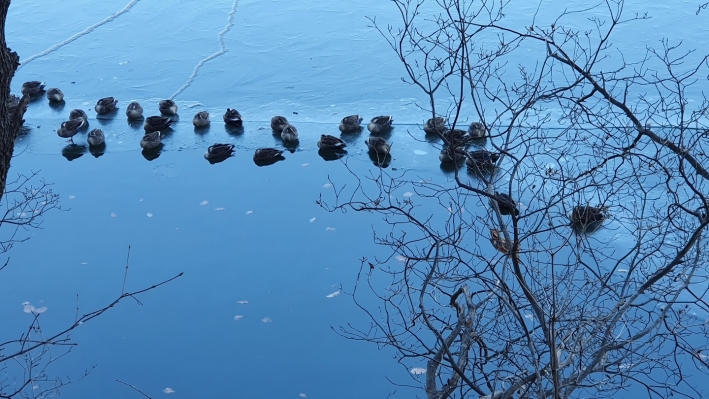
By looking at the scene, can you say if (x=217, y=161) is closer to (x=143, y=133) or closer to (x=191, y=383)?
(x=143, y=133)

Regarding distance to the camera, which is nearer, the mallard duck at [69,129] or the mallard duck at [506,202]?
the mallard duck at [506,202]

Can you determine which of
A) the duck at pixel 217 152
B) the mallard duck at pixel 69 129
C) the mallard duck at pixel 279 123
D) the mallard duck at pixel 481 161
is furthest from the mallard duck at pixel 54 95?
the mallard duck at pixel 481 161

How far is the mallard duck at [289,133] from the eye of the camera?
1091cm

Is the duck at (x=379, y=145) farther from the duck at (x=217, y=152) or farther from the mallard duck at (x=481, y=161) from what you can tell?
the duck at (x=217, y=152)

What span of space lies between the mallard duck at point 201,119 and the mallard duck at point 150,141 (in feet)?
2.09

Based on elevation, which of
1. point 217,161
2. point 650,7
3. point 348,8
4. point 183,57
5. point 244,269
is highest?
point 650,7

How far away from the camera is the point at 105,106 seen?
12141 mm

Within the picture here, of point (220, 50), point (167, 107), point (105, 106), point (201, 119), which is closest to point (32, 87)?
point (105, 106)

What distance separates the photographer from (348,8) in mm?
16562

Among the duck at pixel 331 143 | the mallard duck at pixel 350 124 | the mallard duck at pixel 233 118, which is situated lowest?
the mallard duck at pixel 233 118

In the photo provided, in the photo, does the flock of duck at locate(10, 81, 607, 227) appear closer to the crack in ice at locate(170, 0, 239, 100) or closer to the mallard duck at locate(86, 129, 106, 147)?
the mallard duck at locate(86, 129, 106, 147)

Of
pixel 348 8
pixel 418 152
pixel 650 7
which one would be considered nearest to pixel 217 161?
pixel 418 152

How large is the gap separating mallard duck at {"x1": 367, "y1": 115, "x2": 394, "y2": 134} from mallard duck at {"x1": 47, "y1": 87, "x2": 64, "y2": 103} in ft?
17.6

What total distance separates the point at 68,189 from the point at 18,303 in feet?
8.37
